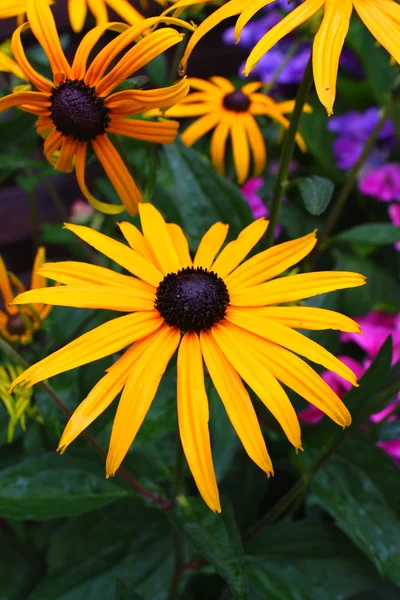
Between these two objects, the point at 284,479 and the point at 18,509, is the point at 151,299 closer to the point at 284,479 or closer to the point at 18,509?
the point at 18,509

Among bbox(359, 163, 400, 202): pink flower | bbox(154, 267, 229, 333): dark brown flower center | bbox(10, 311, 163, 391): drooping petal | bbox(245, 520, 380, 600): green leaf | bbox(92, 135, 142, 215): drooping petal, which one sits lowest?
bbox(245, 520, 380, 600): green leaf

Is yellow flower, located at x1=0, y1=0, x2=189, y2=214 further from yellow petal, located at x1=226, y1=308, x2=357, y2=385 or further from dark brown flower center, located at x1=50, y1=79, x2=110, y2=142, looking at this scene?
yellow petal, located at x1=226, y1=308, x2=357, y2=385

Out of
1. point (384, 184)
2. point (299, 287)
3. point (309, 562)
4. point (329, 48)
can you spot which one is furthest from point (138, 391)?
point (384, 184)

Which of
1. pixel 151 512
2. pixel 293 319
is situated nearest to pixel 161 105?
pixel 293 319

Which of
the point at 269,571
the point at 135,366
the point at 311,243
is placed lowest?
the point at 269,571

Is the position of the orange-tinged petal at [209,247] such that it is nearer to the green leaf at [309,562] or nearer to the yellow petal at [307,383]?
the yellow petal at [307,383]

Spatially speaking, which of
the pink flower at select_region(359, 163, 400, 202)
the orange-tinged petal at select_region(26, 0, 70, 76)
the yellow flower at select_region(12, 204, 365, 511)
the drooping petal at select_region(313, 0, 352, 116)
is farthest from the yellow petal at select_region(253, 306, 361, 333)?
the pink flower at select_region(359, 163, 400, 202)
